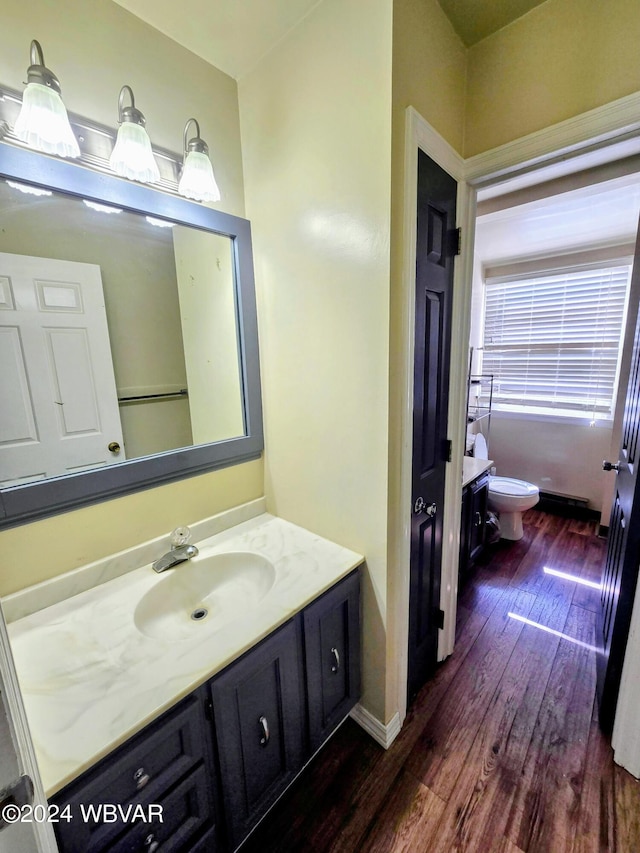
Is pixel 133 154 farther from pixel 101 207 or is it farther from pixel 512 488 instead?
pixel 512 488

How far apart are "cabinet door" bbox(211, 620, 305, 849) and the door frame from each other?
46cm

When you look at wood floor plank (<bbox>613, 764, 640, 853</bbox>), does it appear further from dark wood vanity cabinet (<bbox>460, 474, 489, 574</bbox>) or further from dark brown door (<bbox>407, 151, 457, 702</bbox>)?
dark wood vanity cabinet (<bbox>460, 474, 489, 574</bbox>)

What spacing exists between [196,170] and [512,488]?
9.28 ft

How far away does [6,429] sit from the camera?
1032mm

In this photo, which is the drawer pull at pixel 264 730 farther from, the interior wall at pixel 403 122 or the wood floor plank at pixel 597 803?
the wood floor plank at pixel 597 803

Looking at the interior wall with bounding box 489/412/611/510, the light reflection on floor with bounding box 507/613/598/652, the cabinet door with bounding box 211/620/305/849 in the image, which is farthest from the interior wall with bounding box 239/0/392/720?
the interior wall with bounding box 489/412/611/510

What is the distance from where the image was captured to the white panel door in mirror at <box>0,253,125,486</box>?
1.03 meters

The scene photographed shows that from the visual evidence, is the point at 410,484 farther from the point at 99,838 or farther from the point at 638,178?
the point at 638,178

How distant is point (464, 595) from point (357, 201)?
2207 mm

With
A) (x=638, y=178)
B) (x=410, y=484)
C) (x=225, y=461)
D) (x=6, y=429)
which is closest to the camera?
(x=6, y=429)

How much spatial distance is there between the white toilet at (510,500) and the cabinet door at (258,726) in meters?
2.09

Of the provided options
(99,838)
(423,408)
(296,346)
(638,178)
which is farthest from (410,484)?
(638,178)

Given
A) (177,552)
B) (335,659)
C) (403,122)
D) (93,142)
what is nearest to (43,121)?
(93,142)

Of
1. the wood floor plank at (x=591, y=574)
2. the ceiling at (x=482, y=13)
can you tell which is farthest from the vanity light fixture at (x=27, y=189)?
the wood floor plank at (x=591, y=574)
